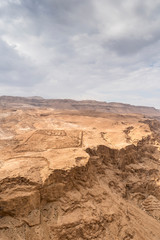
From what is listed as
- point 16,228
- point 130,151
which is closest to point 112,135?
point 130,151

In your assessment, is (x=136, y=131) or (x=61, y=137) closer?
(x=61, y=137)

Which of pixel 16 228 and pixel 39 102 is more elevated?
pixel 39 102

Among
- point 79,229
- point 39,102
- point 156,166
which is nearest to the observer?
point 79,229

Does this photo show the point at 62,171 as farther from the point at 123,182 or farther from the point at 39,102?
the point at 39,102

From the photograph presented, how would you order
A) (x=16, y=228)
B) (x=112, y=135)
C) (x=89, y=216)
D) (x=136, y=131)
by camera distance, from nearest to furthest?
(x=16, y=228) → (x=89, y=216) → (x=112, y=135) → (x=136, y=131)

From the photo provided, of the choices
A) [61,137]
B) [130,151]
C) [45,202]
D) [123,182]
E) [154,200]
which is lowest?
[154,200]

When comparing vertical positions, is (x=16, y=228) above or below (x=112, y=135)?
below

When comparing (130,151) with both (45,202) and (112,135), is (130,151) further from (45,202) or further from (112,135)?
(45,202)

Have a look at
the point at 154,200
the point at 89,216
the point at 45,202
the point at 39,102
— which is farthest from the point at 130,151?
the point at 39,102

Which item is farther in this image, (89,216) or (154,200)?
(154,200)
